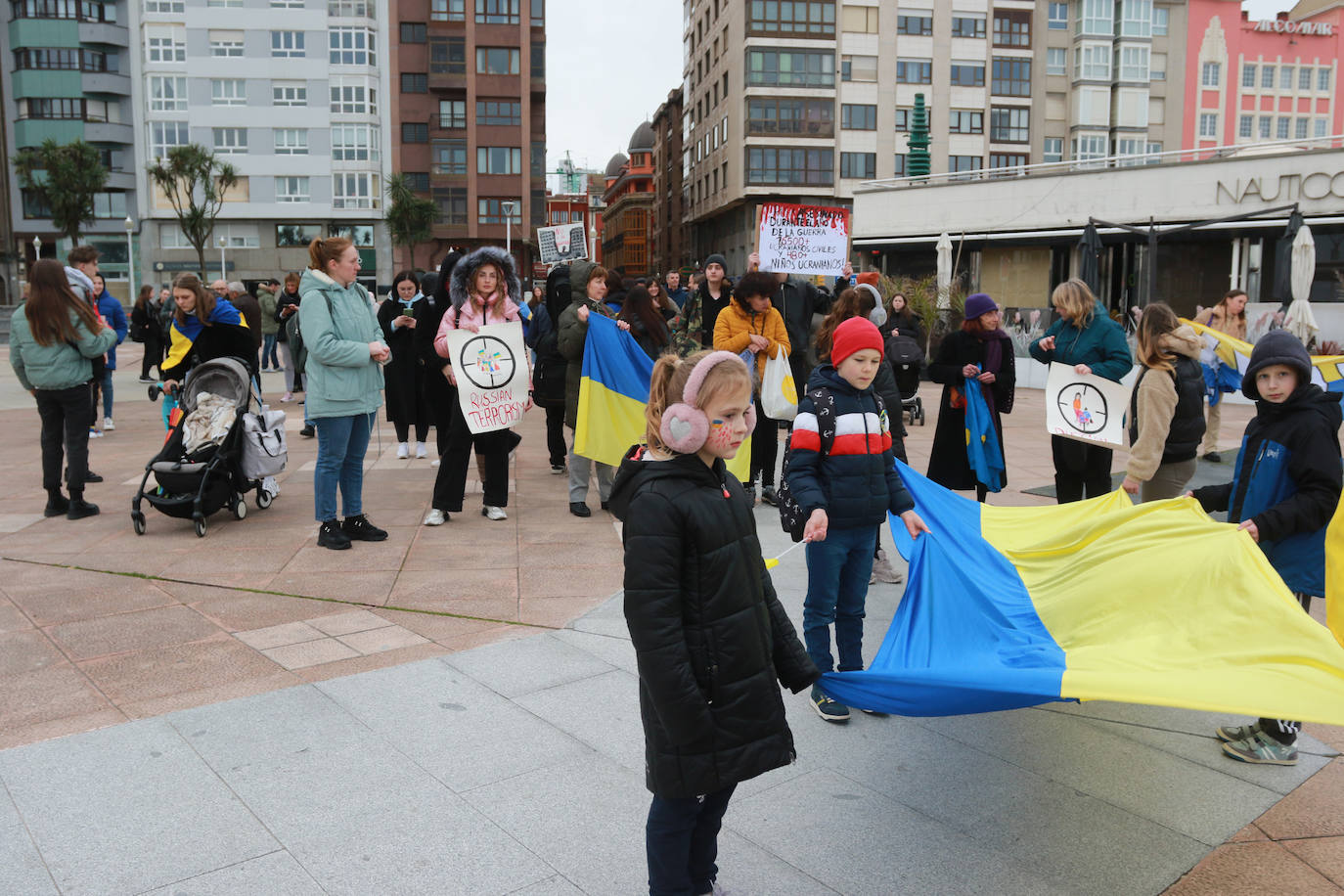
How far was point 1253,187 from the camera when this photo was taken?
33.3 metres

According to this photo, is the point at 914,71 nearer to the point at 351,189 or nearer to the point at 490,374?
the point at 351,189

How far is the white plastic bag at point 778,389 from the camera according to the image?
8.50 meters

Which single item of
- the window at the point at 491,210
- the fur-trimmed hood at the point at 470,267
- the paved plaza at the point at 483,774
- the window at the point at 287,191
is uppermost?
the window at the point at 287,191

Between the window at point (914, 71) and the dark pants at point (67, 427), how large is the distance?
2487 inches

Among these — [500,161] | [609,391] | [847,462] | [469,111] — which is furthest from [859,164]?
[847,462]

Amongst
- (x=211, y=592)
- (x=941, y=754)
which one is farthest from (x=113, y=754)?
(x=941, y=754)

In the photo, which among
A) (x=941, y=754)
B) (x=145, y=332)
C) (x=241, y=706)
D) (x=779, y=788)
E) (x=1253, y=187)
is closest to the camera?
(x=779, y=788)

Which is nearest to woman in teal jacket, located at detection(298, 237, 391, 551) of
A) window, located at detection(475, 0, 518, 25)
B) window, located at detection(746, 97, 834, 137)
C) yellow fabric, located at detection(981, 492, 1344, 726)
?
yellow fabric, located at detection(981, 492, 1344, 726)

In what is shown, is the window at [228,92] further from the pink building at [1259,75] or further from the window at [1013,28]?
the pink building at [1259,75]

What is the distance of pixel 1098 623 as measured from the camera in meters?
3.90

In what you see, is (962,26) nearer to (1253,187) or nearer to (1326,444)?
(1253,187)

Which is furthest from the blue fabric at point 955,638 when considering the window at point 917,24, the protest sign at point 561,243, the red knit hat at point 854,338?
the window at point 917,24

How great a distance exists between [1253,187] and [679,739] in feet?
120

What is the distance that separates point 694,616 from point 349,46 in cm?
7121
